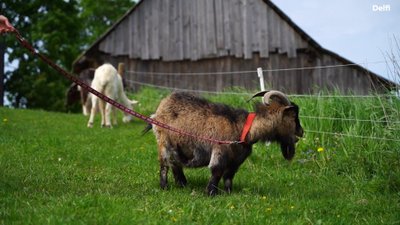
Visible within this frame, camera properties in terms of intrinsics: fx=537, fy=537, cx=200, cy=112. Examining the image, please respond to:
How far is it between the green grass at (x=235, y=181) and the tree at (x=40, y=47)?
22882 mm

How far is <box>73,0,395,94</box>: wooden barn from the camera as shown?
1955 cm

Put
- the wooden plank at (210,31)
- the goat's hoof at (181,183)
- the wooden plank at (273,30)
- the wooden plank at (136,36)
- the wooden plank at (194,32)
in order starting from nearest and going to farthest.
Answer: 1. the goat's hoof at (181,183)
2. the wooden plank at (273,30)
3. the wooden plank at (210,31)
4. the wooden plank at (194,32)
5. the wooden plank at (136,36)

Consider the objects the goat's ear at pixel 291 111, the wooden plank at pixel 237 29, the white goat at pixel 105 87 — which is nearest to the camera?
the goat's ear at pixel 291 111

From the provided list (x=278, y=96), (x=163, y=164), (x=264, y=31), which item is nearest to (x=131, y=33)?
(x=264, y=31)

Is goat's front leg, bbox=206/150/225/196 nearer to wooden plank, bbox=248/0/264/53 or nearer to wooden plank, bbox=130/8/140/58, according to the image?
wooden plank, bbox=248/0/264/53

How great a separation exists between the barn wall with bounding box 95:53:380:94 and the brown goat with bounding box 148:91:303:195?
36.9 feet

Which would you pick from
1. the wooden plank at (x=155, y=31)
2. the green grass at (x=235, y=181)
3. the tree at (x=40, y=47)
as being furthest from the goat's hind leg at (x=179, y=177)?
the tree at (x=40, y=47)

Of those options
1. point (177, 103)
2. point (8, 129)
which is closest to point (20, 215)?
point (177, 103)

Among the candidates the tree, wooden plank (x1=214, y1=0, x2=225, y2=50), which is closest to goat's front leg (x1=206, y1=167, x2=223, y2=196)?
wooden plank (x1=214, y1=0, x2=225, y2=50)

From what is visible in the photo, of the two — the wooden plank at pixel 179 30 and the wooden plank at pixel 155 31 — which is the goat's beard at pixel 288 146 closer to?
the wooden plank at pixel 179 30

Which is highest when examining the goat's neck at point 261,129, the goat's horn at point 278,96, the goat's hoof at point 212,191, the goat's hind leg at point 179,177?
the goat's horn at point 278,96

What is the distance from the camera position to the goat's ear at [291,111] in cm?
677

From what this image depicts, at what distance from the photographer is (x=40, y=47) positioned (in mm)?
35531

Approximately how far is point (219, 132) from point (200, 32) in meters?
14.8
